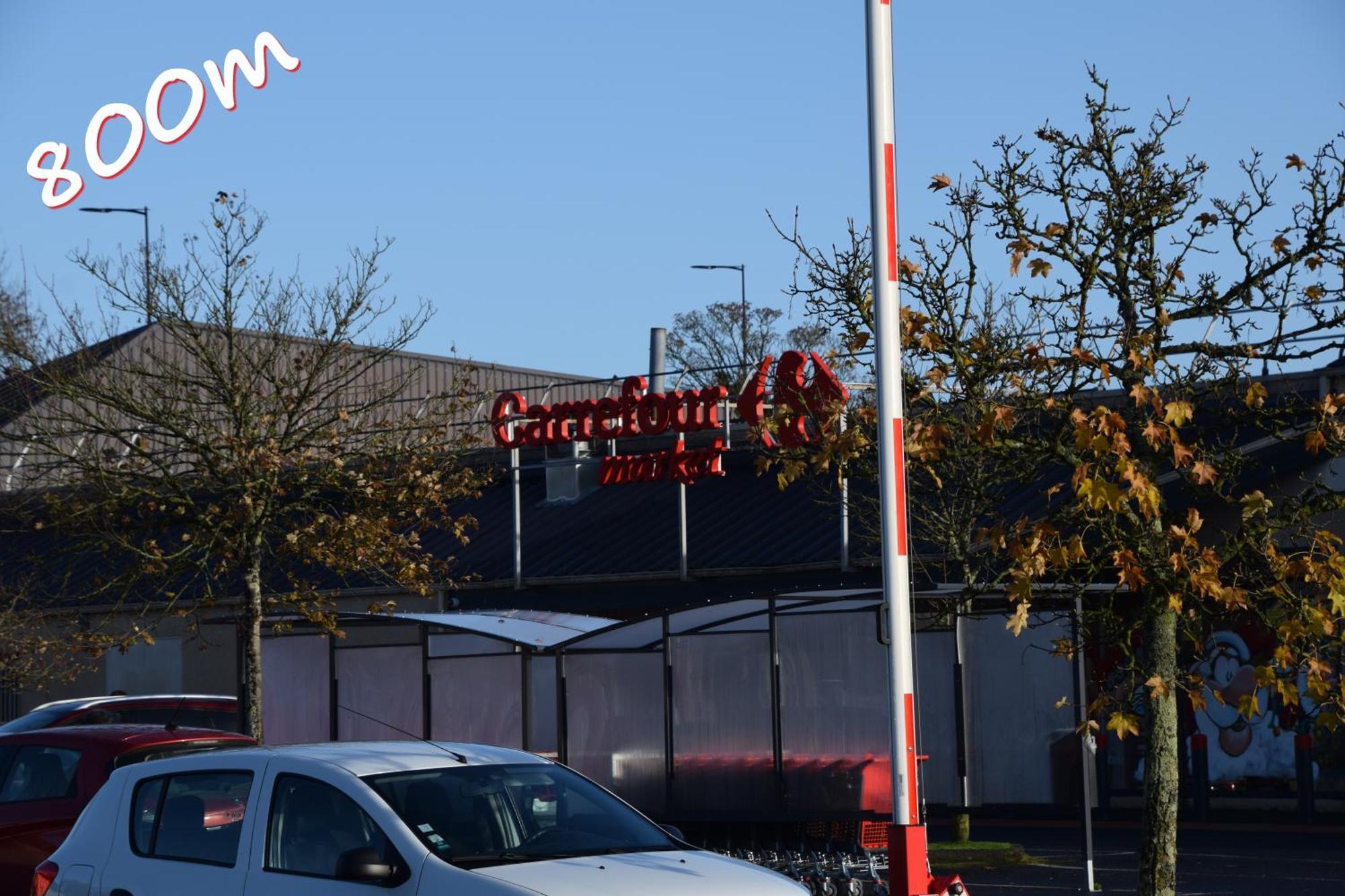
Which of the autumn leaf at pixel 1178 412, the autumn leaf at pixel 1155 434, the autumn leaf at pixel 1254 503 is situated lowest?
the autumn leaf at pixel 1254 503

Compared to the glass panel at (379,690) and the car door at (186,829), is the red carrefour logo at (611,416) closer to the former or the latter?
the glass panel at (379,690)

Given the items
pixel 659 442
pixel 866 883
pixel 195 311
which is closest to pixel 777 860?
pixel 866 883

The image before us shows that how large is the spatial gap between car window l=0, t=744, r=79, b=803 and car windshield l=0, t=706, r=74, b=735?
6434mm

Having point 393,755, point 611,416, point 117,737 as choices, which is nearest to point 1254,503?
point 393,755

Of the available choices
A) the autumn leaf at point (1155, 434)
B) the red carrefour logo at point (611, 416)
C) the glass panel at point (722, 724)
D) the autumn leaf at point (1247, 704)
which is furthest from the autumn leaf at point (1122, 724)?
the red carrefour logo at point (611, 416)

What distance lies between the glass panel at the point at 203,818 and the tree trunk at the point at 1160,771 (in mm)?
5442

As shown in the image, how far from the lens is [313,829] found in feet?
26.4

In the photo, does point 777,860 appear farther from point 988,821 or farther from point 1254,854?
point 988,821

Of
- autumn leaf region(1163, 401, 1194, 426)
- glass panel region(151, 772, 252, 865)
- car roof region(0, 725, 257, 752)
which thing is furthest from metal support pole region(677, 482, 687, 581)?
glass panel region(151, 772, 252, 865)

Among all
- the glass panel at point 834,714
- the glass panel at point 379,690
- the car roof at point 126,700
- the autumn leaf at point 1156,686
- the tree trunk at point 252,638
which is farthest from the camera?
the glass panel at point 379,690

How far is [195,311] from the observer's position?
20.9 meters

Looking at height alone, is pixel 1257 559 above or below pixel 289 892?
above

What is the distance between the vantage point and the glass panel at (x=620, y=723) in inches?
699

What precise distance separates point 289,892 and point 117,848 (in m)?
1.55
